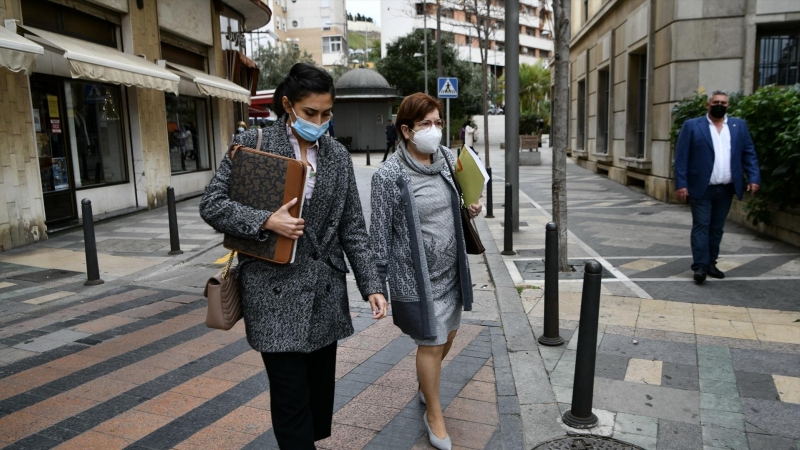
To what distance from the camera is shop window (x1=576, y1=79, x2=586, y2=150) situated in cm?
2279

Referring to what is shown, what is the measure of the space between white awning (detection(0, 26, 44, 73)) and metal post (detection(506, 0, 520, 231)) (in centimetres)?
657

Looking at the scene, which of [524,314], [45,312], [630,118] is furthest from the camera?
[630,118]

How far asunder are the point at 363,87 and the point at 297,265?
31.1m

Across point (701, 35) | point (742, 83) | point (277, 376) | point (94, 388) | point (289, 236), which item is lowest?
point (94, 388)

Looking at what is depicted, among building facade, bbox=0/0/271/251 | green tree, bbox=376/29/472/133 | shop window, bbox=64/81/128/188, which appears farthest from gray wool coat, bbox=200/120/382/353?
green tree, bbox=376/29/472/133

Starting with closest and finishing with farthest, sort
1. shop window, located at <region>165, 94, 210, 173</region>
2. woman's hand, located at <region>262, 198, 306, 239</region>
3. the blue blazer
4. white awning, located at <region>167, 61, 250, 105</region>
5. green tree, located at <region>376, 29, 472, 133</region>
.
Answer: woman's hand, located at <region>262, 198, 306, 239</region>, the blue blazer, white awning, located at <region>167, 61, 250, 105</region>, shop window, located at <region>165, 94, 210, 173</region>, green tree, located at <region>376, 29, 472, 133</region>

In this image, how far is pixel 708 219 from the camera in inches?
247

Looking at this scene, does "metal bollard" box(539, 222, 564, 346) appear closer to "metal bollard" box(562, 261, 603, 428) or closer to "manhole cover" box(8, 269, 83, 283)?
"metal bollard" box(562, 261, 603, 428)

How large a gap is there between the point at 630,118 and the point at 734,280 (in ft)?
32.2

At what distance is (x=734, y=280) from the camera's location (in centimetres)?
633

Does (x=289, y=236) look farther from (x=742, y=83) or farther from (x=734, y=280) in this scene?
(x=742, y=83)

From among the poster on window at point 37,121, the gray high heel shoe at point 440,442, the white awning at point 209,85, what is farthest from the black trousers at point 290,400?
the white awning at point 209,85

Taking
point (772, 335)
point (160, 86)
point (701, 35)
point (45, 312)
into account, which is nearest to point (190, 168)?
point (160, 86)

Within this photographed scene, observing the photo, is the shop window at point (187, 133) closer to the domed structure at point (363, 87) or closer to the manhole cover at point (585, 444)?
the manhole cover at point (585, 444)
